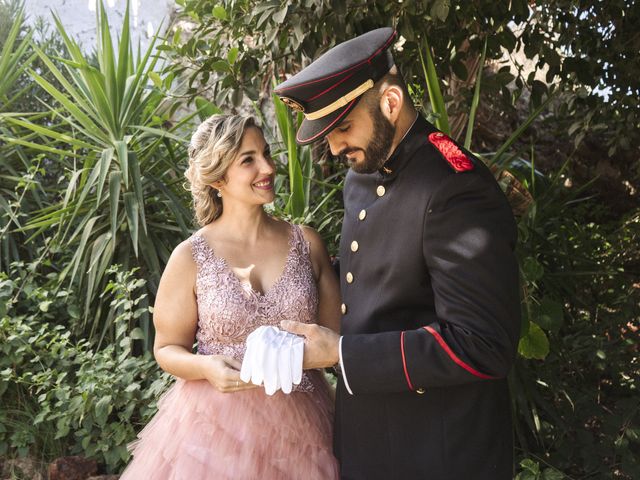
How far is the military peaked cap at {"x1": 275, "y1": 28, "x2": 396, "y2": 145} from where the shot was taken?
1.74m

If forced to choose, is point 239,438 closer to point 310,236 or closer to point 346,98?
point 310,236

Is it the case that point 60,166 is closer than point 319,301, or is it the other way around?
point 319,301

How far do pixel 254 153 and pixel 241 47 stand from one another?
0.90m

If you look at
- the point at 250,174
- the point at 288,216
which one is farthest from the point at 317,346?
the point at 288,216

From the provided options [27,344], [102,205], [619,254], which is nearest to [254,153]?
[27,344]

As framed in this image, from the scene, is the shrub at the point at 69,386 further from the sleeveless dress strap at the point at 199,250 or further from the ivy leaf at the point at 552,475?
the ivy leaf at the point at 552,475

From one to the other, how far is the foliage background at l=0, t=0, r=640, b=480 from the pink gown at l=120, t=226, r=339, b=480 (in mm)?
899

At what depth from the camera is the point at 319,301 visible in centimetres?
245

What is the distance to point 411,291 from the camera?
1745 millimetres

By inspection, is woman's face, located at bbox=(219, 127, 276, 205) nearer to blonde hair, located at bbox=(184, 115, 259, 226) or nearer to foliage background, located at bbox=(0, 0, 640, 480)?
blonde hair, located at bbox=(184, 115, 259, 226)

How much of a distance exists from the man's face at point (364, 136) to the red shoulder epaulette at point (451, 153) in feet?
0.38

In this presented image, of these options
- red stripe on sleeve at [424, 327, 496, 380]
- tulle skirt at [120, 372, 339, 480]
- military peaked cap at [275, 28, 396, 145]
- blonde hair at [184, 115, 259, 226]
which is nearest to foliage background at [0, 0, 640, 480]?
blonde hair at [184, 115, 259, 226]

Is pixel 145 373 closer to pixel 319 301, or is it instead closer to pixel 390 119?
pixel 319 301

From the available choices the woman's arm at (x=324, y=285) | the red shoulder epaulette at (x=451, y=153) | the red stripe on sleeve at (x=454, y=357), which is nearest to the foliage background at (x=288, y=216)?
the woman's arm at (x=324, y=285)
